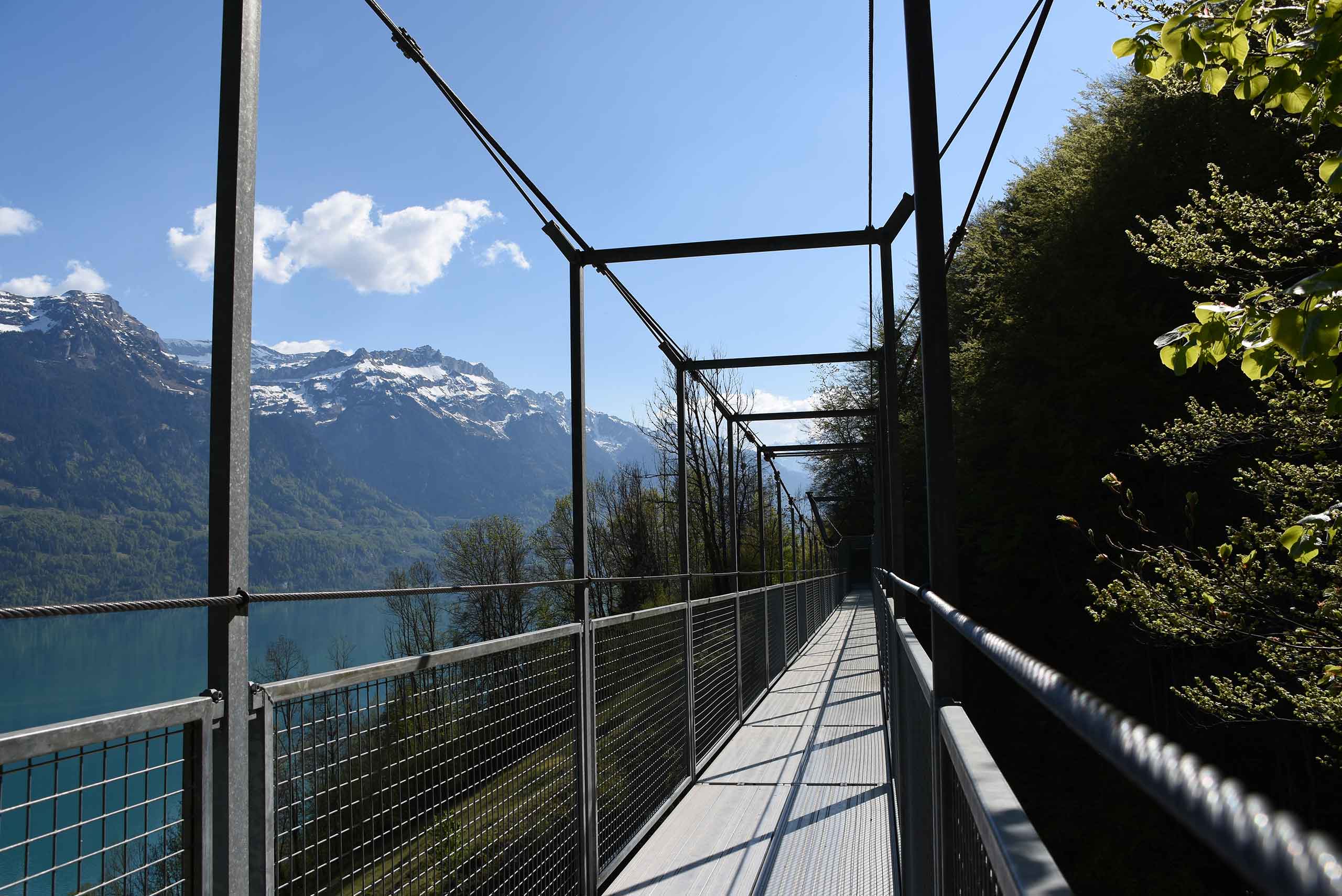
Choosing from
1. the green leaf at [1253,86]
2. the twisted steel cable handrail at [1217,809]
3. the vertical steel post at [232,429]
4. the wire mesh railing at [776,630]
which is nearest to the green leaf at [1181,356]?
the green leaf at [1253,86]

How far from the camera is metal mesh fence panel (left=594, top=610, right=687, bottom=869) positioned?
4.43m

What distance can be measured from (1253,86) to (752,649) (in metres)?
7.69

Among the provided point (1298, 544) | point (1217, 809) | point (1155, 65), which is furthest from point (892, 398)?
point (1217, 809)

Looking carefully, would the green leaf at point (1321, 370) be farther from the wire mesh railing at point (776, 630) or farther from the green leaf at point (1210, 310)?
the wire mesh railing at point (776, 630)

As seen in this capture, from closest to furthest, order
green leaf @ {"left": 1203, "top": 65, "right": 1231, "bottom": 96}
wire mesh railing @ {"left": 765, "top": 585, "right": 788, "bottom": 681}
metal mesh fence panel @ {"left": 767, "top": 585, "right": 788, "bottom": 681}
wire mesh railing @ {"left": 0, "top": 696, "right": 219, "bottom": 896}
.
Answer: wire mesh railing @ {"left": 0, "top": 696, "right": 219, "bottom": 896}
green leaf @ {"left": 1203, "top": 65, "right": 1231, "bottom": 96}
wire mesh railing @ {"left": 765, "top": 585, "right": 788, "bottom": 681}
metal mesh fence panel @ {"left": 767, "top": 585, "right": 788, "bottom": 681}

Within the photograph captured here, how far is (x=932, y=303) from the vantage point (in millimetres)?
2889

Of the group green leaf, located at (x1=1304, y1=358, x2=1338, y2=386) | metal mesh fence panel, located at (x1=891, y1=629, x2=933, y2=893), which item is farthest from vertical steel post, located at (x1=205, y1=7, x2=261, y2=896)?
green leaf, located at (x1=1304, y1=358, x2=1338, y2=386)

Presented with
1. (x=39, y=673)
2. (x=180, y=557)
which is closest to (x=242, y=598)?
(x=39, y=673)

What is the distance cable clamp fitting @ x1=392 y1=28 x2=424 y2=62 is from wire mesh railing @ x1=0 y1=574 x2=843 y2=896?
2078 mm

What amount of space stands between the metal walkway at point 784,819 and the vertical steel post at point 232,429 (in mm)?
2765

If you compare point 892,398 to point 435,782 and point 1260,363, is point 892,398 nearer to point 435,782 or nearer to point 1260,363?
point 1260,363

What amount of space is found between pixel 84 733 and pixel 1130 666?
2043cm

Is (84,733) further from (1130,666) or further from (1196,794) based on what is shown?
(1130,666)

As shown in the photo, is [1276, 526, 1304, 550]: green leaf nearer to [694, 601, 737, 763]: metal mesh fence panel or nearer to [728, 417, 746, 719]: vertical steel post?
[694, 601, 737, 763]: metal mesh fence panel
